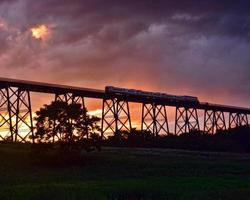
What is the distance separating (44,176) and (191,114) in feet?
143

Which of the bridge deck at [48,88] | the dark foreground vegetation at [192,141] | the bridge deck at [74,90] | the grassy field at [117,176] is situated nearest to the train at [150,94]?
the bridge deck at [74,90]

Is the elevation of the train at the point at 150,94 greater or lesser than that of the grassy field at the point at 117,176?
greater

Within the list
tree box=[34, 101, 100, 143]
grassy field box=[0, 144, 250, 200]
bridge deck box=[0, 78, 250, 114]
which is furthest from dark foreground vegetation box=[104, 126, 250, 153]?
tree box=[34, 101, 100, 143]

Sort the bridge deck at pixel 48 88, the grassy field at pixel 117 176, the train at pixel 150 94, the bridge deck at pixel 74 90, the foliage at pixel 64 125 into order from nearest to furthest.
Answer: the grassy field at pixel 117 176 → the foliage at pixel 64 125 → the bridge deck at pixel 48 88 → the bridge deck at pixel 74 90 → the train at pixel 150 94

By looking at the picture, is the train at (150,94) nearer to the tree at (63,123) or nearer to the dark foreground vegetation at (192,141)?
the dark foreground vegetation at (192,141)

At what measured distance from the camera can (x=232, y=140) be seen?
249ft

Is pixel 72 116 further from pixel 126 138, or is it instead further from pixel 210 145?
pixel 210 145

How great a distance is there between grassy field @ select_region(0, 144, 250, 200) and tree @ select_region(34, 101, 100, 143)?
61.4 inches

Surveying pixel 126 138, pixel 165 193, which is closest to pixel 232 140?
pixel 126 138

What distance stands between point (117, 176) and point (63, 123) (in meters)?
11.5

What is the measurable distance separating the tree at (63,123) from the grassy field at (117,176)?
1.56 m

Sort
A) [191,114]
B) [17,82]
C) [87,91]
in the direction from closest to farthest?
[17,82] < [87,91] < [191,114]

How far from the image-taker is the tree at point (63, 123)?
43.6 metres

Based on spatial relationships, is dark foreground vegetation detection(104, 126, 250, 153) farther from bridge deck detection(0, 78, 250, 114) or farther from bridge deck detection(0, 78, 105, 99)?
bridge deck detection(0, 78, 105, 99)
